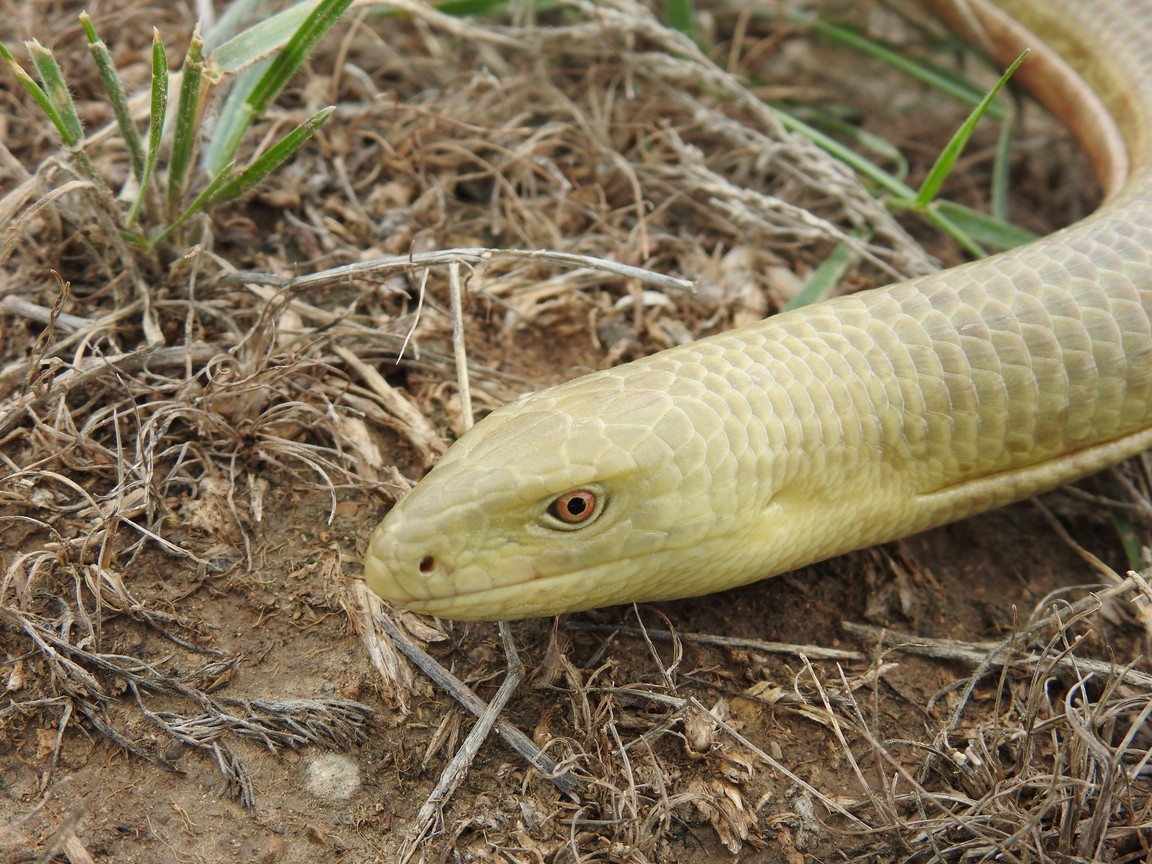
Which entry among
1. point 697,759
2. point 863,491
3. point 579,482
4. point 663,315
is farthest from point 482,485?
point 663,315

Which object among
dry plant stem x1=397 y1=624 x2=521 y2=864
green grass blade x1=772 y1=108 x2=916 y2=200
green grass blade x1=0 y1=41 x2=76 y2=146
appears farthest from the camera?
green grass blade x1=772 y1=108 x2=916 y2=200

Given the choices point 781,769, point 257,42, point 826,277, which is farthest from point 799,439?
point 257,42

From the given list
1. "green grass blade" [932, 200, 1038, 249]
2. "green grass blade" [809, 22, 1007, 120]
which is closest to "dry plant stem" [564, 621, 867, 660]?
"green grass blade" [932, 200, 1038, 249]

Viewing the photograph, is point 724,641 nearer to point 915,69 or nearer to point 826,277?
point 826,277

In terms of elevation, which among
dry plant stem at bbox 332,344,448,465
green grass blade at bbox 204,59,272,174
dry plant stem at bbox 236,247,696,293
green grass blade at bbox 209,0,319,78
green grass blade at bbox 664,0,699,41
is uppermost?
green grass blade at bbox 209,0,319,78

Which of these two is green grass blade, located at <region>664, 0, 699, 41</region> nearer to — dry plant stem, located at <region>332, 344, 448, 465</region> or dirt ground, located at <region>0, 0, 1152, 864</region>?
dirt ground, located at <region>0, 0, 1152, 864</region>

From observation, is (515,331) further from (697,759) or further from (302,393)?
(697,759)
